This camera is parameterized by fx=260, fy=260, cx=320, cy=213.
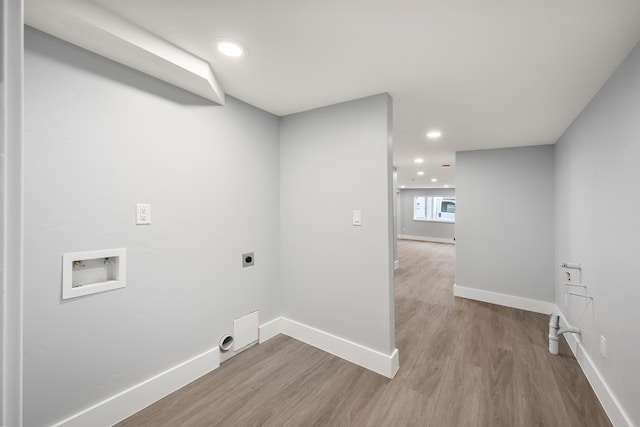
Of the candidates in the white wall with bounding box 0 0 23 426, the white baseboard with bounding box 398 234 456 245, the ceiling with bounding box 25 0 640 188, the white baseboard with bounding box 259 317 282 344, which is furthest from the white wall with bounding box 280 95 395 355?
the white baseboard with bounding box 398 234 456 245

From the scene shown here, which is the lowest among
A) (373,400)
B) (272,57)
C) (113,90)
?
(373,400)

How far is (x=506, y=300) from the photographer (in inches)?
147

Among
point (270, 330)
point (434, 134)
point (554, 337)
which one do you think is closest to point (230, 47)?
point (270, 330)

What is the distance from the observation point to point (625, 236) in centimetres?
153

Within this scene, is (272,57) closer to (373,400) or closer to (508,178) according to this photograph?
(373,400)

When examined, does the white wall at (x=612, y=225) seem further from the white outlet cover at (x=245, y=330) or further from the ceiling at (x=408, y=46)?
the white outlet cover at (x=245, y=330)

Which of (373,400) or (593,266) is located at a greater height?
(593,266)

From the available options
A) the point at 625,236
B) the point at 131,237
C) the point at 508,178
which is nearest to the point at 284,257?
the point at 131,237

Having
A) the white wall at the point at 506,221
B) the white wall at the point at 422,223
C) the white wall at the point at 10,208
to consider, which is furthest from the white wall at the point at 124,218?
the white wall at the point at 422,223

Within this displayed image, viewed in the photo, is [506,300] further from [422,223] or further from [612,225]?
[422,223]

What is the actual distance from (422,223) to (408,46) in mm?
10218

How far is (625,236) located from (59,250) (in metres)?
3.21

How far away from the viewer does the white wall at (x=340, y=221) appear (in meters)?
2.14

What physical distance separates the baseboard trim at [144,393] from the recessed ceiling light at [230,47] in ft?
7.13
